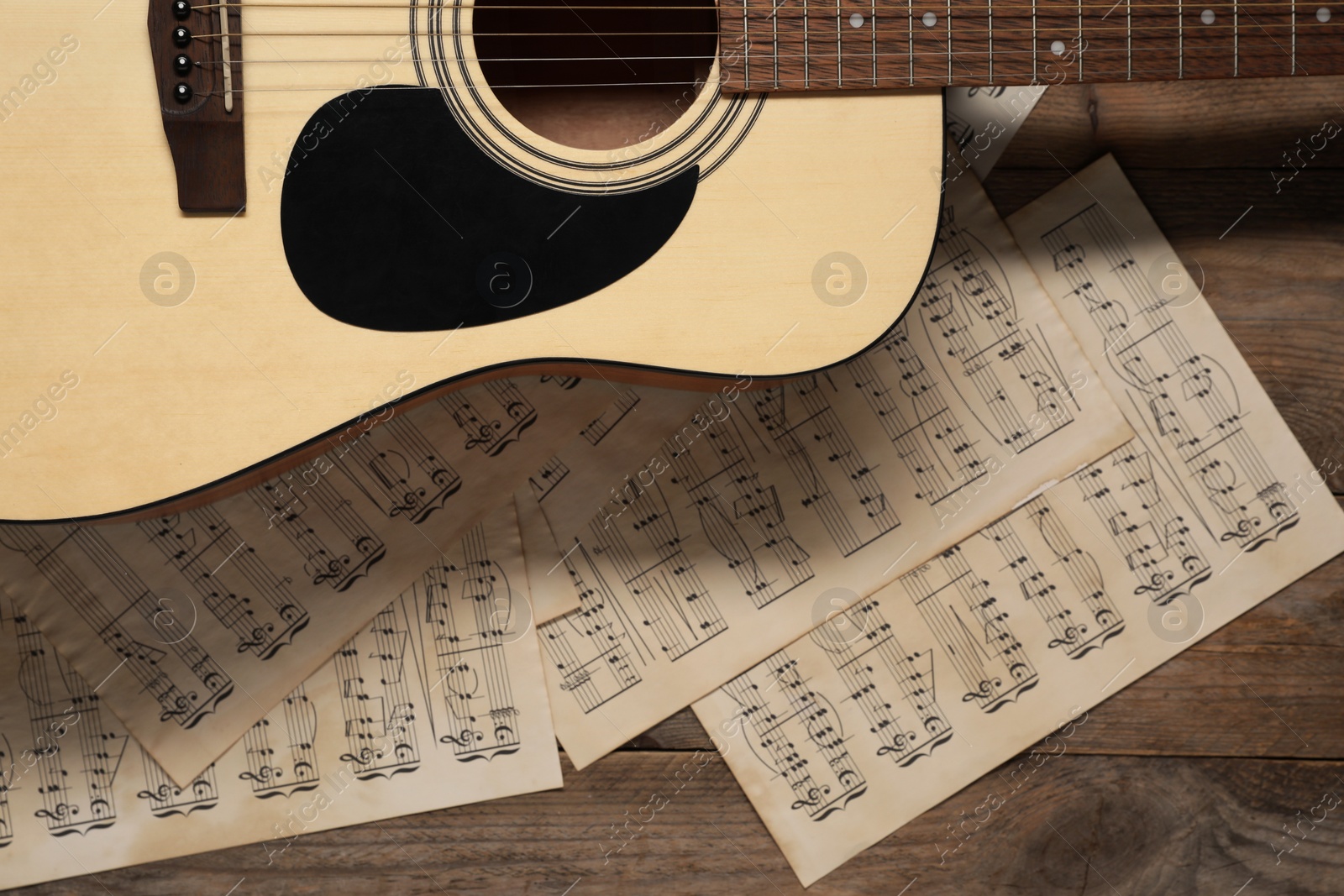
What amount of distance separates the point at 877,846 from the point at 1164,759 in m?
0.33

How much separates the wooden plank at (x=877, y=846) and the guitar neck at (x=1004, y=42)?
27.3 inches

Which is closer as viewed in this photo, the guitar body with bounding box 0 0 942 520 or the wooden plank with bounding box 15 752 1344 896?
the guitar body with bounding box 0 0 942 520

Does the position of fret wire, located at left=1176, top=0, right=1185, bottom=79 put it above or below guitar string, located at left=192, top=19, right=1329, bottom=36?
below

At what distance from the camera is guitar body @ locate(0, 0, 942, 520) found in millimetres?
758

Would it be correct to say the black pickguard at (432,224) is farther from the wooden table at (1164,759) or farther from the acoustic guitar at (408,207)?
the wooden table at (1164,759)

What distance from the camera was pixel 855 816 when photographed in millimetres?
1006

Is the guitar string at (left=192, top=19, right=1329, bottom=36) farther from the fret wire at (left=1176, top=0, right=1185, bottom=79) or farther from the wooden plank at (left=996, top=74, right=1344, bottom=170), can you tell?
the wooden plank at (left=996, top=74, right=1344, bottom=170)

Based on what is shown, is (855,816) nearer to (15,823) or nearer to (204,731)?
(204,731)

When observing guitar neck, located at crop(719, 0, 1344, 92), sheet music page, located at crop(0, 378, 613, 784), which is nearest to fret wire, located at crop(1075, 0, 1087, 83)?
guitar neck, located at crop(719, 0, 1344, 92)

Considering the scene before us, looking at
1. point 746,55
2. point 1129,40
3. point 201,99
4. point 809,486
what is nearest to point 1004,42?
point 1129,40

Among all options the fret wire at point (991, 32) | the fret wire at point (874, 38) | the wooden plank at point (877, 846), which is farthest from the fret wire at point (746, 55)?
the wooden plank at point (877, 846)

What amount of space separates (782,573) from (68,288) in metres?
0.72

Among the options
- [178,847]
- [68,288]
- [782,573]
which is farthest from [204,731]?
[782,573]

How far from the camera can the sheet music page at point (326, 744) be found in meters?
0.97
